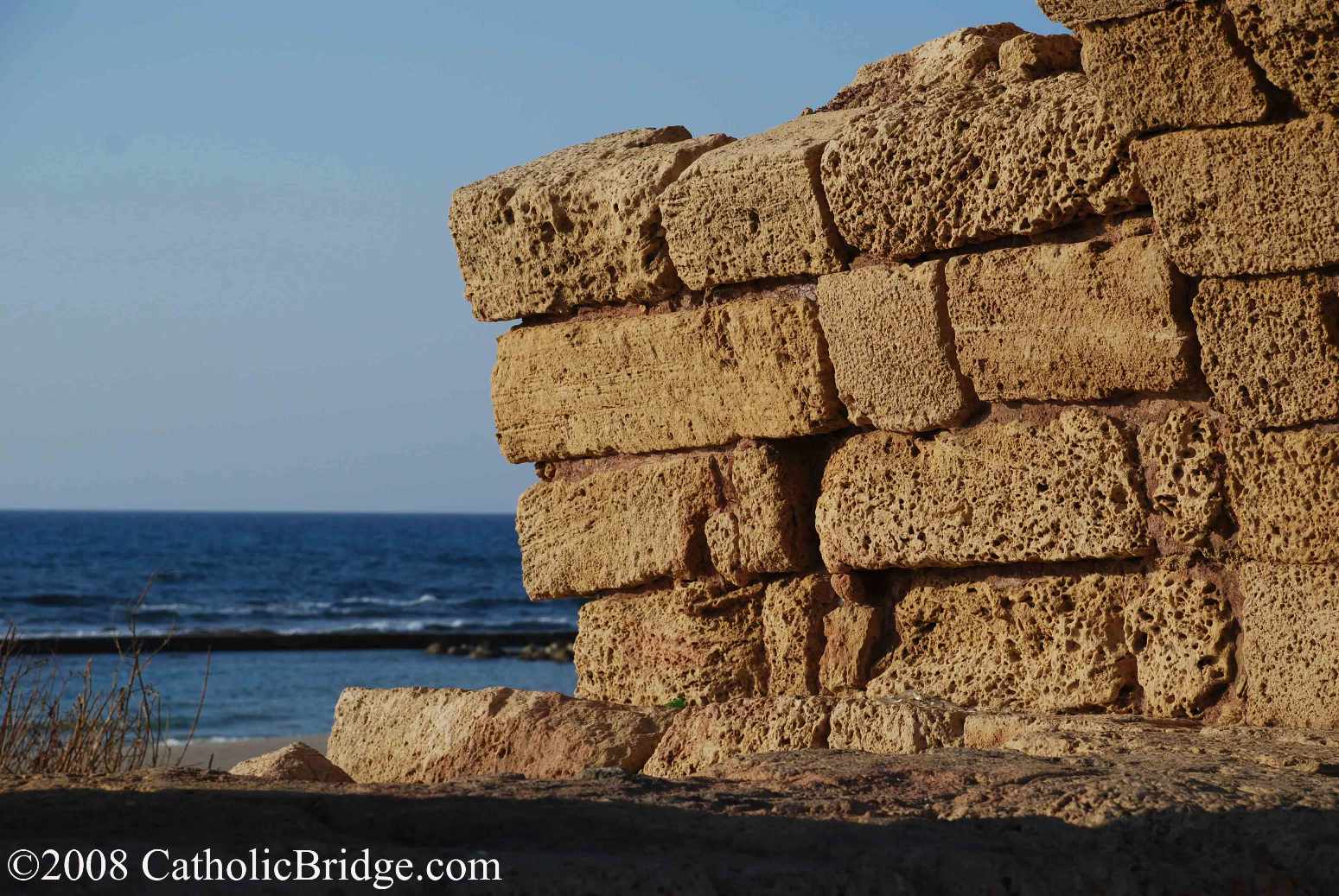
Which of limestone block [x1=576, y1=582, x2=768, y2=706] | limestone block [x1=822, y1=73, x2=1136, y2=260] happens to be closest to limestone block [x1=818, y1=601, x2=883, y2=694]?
limestone block [x1=576, y1=582, x2=768, y2=706]

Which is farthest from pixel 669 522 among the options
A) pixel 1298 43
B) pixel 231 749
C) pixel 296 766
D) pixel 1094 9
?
pixel 231 749

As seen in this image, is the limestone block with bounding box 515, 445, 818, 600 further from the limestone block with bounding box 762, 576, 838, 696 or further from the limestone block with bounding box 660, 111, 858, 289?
the limestone block with bounding box 660, 111, 858, 289

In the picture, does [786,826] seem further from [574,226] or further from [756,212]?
[574,226]

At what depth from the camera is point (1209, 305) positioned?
3.63m

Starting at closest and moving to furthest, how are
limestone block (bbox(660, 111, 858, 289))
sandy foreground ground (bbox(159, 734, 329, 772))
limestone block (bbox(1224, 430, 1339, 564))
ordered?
limestone block (bbox(1224, 430, 1339, 564)) → limestone block (bbox(660, 111, 858, 289)) → sandy foreground ground (bbox(159, 734, 329, 772))

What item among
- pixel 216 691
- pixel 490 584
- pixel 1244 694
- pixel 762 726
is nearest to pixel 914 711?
pixel 762 726

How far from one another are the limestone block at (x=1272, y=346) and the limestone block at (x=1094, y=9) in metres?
0.65

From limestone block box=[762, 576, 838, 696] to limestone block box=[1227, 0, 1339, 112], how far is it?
1877 mm

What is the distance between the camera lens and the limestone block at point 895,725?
12.5 ft

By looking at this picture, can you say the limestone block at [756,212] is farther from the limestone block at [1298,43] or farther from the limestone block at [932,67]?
the limestone block at [1298,43]

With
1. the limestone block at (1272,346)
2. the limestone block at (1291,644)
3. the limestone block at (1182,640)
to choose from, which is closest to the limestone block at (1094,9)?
the limestone block at (1272,346)

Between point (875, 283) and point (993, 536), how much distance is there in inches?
30.3

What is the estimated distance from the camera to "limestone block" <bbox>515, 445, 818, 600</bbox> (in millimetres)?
4547

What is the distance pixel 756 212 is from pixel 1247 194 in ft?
4.67
